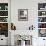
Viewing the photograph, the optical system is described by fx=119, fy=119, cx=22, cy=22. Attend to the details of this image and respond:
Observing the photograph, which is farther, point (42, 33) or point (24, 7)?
point (42, 33)

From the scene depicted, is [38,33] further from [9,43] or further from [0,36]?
[0,36]

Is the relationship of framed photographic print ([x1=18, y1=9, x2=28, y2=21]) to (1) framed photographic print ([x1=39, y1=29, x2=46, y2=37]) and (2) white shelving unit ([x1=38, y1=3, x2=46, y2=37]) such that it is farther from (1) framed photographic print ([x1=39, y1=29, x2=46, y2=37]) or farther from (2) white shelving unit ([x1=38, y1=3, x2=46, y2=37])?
(1) framed photographic print ([x1=39, y1=29, x2=46, y2=37])

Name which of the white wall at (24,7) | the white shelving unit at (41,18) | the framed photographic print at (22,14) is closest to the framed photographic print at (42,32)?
the white shelving unit at (41,18)

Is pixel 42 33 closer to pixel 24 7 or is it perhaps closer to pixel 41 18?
pixel 41 18

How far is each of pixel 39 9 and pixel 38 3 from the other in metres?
0.31

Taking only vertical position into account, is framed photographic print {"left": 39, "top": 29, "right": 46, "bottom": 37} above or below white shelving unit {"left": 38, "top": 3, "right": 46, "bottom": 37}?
below

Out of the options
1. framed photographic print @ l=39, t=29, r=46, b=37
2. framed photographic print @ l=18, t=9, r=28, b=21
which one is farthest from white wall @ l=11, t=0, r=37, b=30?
framed photographic print @ l=39, t=29, r=46, b=37

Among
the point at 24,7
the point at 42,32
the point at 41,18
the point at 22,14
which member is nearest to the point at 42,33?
the point at 42,32

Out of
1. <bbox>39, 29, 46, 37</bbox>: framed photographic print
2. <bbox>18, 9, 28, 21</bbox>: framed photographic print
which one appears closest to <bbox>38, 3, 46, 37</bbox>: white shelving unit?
<bbox>39, 29, 46, 37</bbox>: framed photographic print

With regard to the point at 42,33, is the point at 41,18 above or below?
above

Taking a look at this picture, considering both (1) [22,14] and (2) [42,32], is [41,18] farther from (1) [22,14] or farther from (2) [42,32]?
(1) [22,14]

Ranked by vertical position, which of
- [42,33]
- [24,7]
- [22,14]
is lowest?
[42,33]

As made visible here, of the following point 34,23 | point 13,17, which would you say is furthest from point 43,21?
point 13,17

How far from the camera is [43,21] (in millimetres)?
6121
